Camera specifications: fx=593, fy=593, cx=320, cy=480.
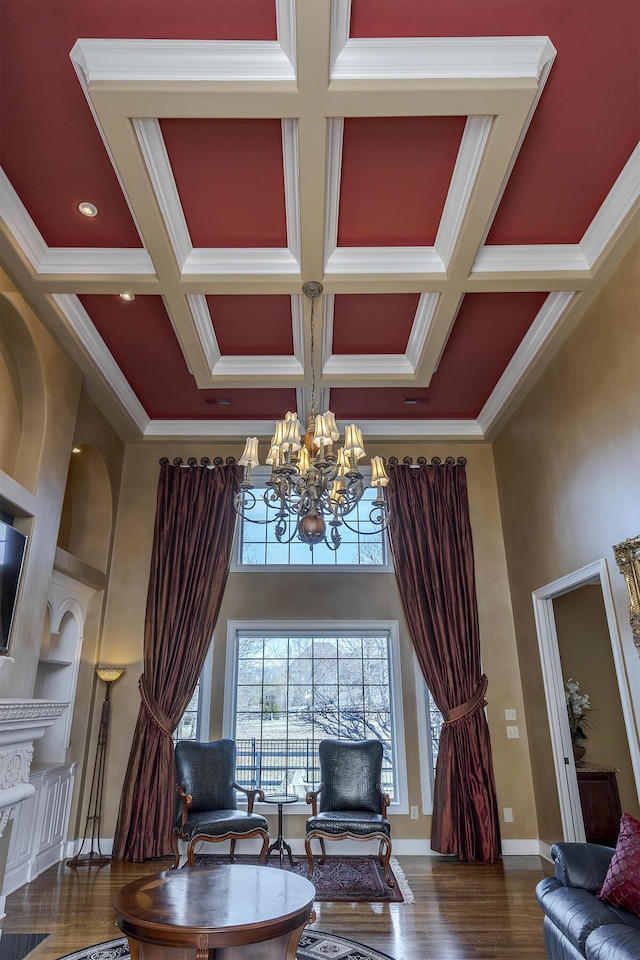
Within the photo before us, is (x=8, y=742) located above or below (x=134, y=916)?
above

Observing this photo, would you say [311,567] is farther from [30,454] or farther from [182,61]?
[182,61]

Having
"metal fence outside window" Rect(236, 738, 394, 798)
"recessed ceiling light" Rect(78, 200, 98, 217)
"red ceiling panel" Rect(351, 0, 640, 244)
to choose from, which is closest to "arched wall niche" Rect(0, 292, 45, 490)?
"recessed ceiling light" Rect(78, 200, 98, 217)

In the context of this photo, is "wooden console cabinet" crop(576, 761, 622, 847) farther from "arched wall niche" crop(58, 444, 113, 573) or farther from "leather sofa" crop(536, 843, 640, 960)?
"arched wall niche" crop(58, 444, 113, 573)

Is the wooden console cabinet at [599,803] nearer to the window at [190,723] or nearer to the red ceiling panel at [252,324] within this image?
the window at [190,723]

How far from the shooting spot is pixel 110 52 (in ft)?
8.38

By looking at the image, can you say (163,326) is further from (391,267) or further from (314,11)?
(314,11)

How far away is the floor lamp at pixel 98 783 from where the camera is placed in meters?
5.07

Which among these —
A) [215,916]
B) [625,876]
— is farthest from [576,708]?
[215,916]

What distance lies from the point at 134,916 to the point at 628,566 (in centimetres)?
296

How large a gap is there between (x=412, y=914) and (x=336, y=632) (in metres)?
2.54

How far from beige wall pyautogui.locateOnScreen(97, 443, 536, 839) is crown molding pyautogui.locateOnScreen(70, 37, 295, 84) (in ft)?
13.3

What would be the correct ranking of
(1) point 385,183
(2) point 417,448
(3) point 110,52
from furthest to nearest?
(2) point 417,448 → (1) point 385,183 → (3) point 110,52

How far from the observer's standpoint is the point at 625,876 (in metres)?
2.54

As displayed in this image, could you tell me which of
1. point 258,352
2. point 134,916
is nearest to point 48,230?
point 258,352
